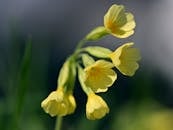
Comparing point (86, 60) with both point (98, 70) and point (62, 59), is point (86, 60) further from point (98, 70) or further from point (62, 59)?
point (62, 59)

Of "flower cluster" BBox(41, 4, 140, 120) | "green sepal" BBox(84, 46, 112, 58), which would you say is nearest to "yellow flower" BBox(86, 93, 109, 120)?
"flower cluster" BBox(41, 4, 140, 120)

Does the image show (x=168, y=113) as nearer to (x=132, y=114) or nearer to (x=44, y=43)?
(x=132, y=114)

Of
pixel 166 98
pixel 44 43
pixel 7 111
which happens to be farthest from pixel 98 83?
pixel 166 98

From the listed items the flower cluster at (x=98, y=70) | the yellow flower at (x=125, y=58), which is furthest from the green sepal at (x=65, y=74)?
the yellow flower at (x=125, y=58)

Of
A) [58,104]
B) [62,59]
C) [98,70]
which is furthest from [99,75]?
[62,59]

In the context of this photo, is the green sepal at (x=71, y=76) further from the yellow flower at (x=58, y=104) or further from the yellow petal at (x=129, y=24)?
the yellow petal at (x=129, y=24)

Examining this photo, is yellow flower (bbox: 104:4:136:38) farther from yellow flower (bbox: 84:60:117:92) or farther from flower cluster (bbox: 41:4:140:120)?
yellow flower (bbox: 84:60:117:92)
